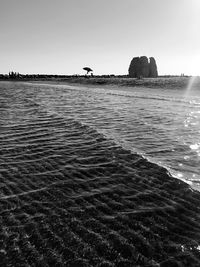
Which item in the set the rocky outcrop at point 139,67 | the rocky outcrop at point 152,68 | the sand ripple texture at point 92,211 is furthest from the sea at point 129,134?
the rocky outcrop at point 152,68

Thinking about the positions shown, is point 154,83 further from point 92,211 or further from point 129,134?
point 92,211

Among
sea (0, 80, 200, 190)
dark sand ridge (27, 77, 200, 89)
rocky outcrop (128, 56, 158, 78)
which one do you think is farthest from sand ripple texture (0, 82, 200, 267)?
rocky outcrop (128, 56, 158, 78)

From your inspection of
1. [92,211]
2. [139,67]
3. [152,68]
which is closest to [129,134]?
[92,211]

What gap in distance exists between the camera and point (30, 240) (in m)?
4.99

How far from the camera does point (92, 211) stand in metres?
6.07

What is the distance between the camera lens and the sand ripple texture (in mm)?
4648

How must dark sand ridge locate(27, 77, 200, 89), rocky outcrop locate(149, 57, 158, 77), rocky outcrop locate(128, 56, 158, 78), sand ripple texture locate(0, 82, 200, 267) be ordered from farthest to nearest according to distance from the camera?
rocky outcrop locate(149, 57, 158, 77) < rocky outcrop locate(128, 56, 158, 78) < dark sand ridge locate(27, 77, 200, 89) < sand ripple texture locate(0, 82, 200, 267)

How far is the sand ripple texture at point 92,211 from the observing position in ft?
15.3

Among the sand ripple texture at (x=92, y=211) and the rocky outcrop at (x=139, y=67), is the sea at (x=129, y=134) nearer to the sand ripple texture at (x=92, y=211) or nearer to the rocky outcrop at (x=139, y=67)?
the sand ripple texture at (x=92, y=211)

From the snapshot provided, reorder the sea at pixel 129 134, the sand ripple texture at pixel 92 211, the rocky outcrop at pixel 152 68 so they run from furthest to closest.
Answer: the rocky outcrop at pixel 152 68
the sea at pixel 129 134
the sand ripple texture at pixel 92 211

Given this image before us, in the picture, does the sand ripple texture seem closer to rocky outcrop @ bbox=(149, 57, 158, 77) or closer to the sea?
the sea

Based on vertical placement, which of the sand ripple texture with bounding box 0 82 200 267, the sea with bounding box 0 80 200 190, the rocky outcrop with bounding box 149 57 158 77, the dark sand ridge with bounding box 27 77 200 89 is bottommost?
the sand ripple texture with bounding box 0 82 200 267

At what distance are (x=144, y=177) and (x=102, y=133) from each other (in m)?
5.60

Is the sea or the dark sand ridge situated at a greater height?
the dark sand ridge
